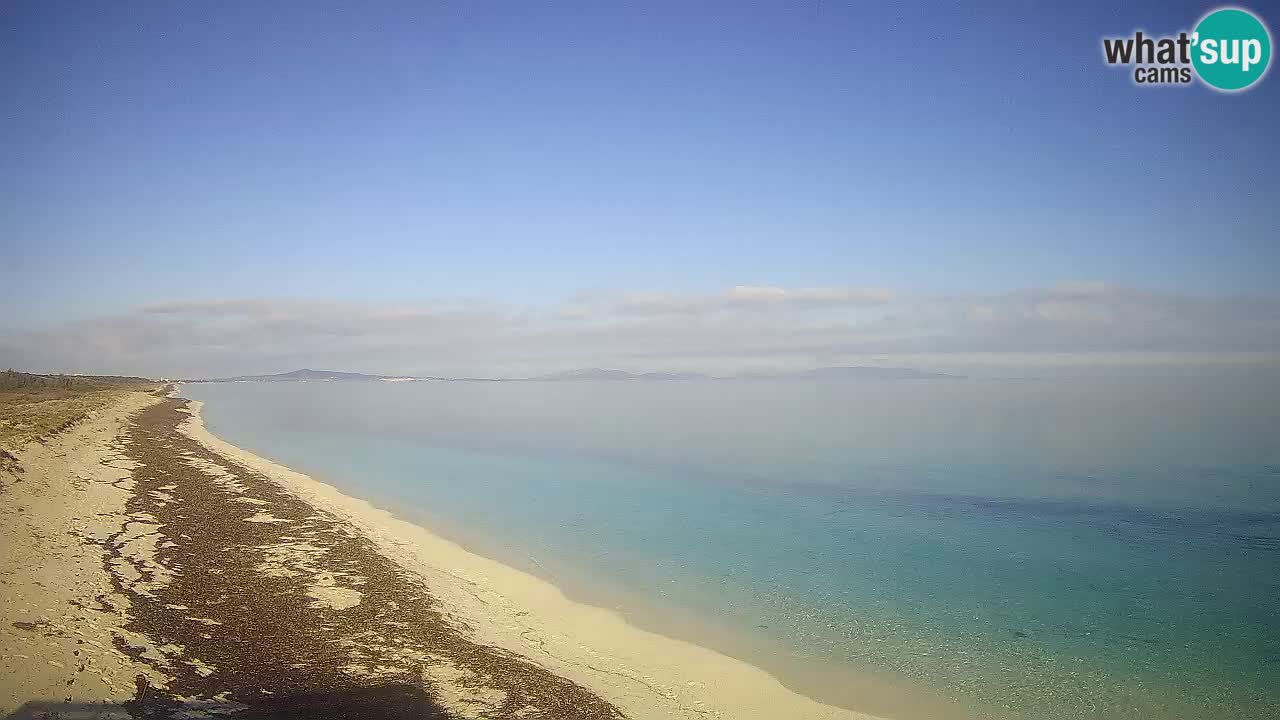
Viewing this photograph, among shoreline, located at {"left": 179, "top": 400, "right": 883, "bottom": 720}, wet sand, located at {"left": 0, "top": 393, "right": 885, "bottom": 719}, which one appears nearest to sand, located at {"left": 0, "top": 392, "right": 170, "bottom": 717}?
wet sand, located at {"left": 0, "top": 393, "right": 885, "bottom": 719}

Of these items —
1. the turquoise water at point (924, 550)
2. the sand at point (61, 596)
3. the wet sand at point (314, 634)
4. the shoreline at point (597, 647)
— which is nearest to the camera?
the sand at point (61, 596)

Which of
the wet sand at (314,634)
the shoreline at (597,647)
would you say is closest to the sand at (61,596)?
the wet sand at (314,634)

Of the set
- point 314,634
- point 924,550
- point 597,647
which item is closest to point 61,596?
point 314,634

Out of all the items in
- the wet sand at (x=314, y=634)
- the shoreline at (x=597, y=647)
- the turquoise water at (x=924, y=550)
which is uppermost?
the wet sand at (x=314, y=634)

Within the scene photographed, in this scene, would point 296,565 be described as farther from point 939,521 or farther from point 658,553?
point 939,521

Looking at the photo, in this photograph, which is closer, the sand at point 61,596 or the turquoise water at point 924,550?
the sand at point 61,596

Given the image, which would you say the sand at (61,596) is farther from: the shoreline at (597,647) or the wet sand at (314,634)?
the shoreline at (597,647)
